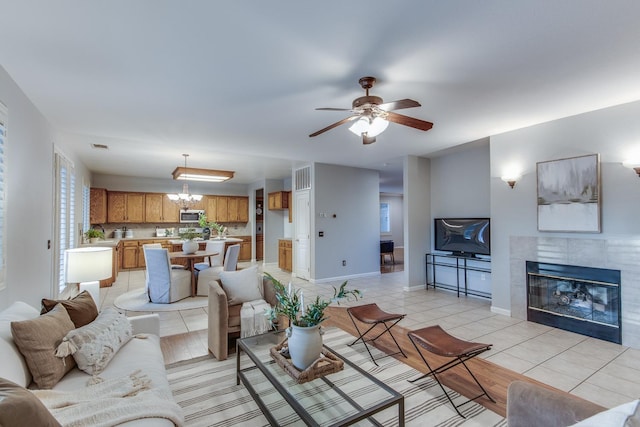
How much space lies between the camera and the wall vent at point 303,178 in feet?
22.0

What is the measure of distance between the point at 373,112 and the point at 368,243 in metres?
4.87

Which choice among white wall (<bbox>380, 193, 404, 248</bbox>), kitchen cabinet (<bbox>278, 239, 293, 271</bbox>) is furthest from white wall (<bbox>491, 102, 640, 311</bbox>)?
white wall (<bbox>380, 193, 404, 248</bbox>)

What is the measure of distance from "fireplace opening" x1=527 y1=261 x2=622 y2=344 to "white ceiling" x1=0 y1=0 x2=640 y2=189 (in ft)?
6.34

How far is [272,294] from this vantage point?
11.3 feet

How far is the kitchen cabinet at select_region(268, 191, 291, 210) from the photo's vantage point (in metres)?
8.49

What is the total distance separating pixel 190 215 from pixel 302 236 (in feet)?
14.4

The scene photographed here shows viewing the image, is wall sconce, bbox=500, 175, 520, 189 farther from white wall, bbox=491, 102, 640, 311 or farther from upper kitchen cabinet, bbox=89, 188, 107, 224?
upper kitchen cabinet, bbox=89, 188, 107, 224

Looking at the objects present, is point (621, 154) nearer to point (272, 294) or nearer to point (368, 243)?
point (272, 294)

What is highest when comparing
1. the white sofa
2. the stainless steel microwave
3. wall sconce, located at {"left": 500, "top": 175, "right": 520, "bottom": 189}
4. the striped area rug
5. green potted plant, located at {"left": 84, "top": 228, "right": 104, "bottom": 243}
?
wall sconce, located at {"left": 500, "top": 175, "right": 520, "bottom": 189}

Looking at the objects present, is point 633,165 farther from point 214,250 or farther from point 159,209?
point 159,209

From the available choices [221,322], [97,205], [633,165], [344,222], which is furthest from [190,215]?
[633,165]

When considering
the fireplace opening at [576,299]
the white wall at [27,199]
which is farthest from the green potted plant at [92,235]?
the fireplace opening at [576,299]

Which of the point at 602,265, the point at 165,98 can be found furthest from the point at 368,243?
the point at 165,98

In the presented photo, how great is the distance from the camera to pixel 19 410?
985 millimetres
